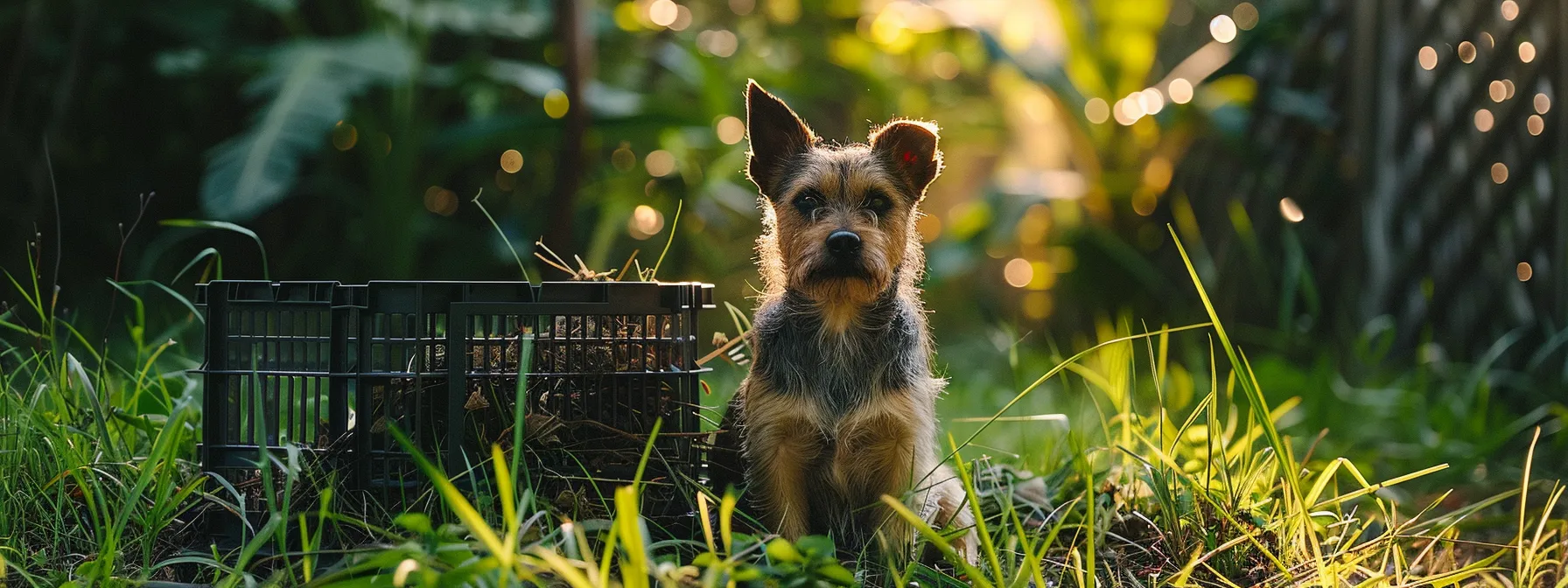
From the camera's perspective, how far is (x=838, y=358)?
2557mm

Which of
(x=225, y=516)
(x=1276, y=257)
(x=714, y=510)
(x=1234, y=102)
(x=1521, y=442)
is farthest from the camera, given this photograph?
(x=1234, y=102)

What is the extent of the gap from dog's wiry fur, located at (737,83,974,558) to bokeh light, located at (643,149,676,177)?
564 centimetres

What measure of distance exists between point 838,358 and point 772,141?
60 centimetres

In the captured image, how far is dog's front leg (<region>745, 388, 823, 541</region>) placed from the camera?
250cm

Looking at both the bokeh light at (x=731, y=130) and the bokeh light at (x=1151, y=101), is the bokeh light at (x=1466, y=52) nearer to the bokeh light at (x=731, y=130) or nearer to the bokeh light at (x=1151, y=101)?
the bokeh light at (x=1151, y=101)

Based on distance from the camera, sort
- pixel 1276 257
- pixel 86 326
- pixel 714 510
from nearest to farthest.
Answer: pixel 714 510, pixel 86 326, pixel 1276 257

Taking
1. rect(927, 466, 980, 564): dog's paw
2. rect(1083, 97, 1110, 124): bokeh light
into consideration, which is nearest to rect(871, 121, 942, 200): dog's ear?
rect(927, 466, 980, 564): dog's paw

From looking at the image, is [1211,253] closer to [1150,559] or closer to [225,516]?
[1150,559]

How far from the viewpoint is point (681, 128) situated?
282 inches

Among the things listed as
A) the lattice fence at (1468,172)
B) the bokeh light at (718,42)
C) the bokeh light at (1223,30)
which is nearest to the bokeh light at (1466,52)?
the lattice fence at (1468,172)

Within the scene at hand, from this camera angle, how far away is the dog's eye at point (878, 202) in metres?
2.67

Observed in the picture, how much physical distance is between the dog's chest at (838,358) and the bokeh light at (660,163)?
5785 millimetres

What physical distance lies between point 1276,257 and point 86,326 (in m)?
6.56

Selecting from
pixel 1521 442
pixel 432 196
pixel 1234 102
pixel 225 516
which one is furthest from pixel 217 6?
pixel 1521 442
